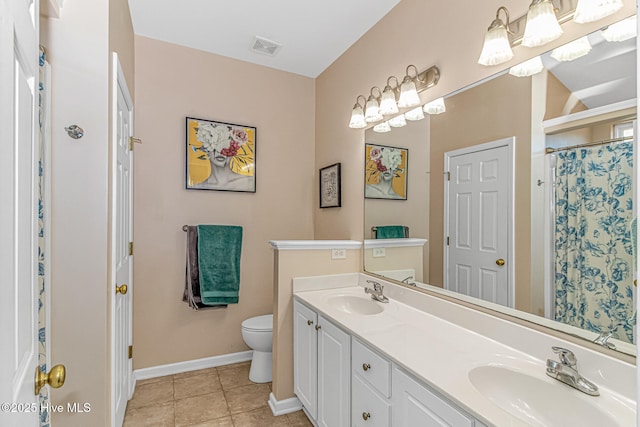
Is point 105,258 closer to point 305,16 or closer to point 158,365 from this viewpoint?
point 158,365

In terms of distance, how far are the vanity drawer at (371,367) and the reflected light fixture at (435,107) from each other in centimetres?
121

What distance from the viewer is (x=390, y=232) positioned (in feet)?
6.68

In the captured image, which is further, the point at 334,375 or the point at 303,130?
the point at 303,130

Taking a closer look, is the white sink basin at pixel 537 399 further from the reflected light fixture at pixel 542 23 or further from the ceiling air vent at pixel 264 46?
the ceiling air vent at pixel 264 46

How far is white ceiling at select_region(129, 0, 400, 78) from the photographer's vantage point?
202 centimetres

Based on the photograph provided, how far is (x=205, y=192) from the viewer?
259cm

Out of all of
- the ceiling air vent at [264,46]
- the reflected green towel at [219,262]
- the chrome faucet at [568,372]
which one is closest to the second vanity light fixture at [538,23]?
the chrome faucet at [568,372]

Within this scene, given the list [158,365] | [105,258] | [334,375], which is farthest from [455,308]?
[158,365]

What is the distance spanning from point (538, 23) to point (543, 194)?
618mm

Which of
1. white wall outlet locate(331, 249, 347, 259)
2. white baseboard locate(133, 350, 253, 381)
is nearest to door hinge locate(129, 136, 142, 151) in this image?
white wall outlet locate(331, 249, 347, 259)

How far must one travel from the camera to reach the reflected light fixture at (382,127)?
6.70 ft

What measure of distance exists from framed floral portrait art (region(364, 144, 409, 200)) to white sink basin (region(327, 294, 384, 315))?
66 cm

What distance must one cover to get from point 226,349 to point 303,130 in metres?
2.04

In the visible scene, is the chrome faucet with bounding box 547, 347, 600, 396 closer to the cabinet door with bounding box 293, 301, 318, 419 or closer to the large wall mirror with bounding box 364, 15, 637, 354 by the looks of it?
the large wall mirror with bounding box 364, 15, 637, 354
